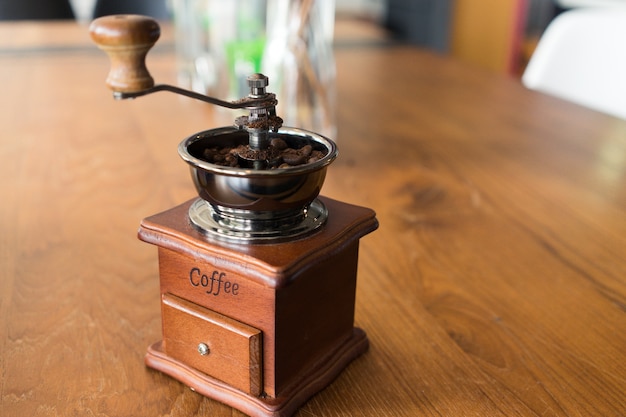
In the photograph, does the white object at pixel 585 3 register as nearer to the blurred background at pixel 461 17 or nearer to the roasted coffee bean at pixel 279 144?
the blurred background at pixel 461 17

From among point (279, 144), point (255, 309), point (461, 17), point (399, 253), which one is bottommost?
point (461, 17)

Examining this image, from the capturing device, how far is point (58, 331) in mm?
669

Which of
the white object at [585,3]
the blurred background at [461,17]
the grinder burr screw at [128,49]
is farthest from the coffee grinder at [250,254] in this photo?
the white object at [585,3]

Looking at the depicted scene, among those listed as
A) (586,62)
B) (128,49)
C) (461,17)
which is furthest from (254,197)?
(461,17)

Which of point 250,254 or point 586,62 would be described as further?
point 586,62

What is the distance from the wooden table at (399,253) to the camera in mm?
596

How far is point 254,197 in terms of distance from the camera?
0.53 meters

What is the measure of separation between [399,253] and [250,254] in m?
0.39

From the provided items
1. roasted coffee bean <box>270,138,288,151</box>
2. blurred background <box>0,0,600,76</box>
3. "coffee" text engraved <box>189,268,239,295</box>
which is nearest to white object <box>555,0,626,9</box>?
blurred background <box>0,0,600,76</box>

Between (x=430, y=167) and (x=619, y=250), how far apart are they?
Answer: 0.39 meters

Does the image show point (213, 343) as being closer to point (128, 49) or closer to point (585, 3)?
point (128, 49)

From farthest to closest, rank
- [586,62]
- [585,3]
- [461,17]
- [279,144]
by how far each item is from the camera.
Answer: [461,17]
[585,3]
[586,62]
[279,144]

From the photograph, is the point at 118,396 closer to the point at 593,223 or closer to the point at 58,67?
the point at 593,223

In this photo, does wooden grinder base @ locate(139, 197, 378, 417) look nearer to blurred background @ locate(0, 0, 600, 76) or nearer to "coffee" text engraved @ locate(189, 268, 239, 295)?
"coffee" text engraved @ locate(189, 268, 239, 295)
